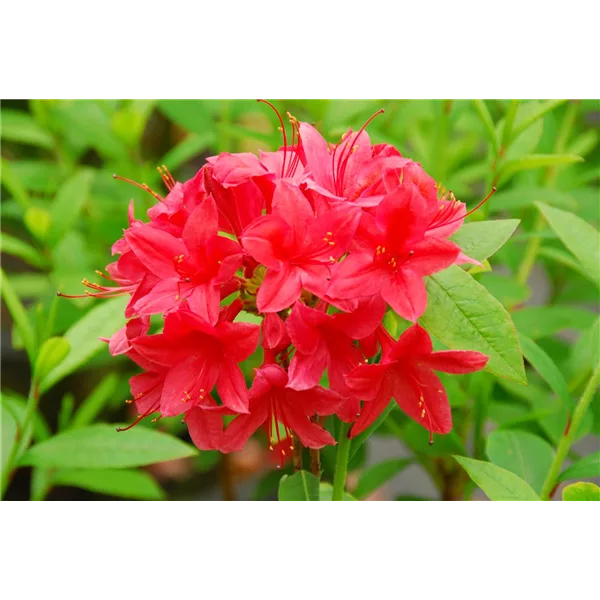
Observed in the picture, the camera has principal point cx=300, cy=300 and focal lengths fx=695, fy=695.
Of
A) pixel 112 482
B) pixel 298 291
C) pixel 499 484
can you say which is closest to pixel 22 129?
pixel 112 482

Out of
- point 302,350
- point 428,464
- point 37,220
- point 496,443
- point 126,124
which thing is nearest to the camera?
point 302,350

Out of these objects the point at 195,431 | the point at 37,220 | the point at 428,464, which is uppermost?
the point at 37,220

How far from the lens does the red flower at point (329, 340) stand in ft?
1.74

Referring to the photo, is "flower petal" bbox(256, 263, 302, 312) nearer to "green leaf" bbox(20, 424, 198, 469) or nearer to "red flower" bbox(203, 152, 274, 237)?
"red flower" bbox(203, 152, 274, 237)

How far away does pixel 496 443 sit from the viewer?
718mm

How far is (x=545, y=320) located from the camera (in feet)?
3.06

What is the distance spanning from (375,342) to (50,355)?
38 cm

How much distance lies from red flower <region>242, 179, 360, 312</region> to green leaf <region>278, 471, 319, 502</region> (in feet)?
0.58

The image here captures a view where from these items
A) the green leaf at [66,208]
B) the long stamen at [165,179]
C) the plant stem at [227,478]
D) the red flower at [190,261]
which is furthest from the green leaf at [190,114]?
the red flower at [190,261]

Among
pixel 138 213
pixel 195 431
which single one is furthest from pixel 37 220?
pixel 195 431

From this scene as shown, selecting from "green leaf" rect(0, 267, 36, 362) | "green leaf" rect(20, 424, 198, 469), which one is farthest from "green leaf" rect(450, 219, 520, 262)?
"green leaf" rect(0, 267, 36, 362)

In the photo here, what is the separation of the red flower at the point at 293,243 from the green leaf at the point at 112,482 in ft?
2.00
